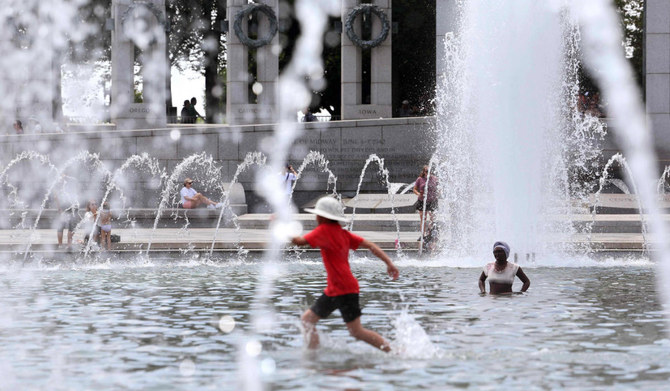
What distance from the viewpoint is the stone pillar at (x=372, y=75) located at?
138 feet

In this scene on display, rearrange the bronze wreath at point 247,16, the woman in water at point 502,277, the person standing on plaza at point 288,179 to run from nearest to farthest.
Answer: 1. the woman in water at point 502,277
2. the person standing on plaza at point 288,179
3. the bronze wreath at point 247,16

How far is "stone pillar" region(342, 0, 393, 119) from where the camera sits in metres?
42.0

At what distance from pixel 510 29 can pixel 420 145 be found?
13.0m

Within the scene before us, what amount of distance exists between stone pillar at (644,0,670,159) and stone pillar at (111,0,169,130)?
16287 mm

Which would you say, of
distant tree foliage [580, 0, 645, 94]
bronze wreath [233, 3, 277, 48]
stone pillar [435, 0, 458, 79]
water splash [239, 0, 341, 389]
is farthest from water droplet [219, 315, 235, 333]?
distant tree foliage [580, 0, 645, 94]

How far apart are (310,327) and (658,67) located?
100ft

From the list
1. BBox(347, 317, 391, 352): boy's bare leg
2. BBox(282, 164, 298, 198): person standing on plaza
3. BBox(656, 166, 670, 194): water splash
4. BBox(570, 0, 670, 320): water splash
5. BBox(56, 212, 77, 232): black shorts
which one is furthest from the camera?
BBox(656, 166, 670, 194): water splash

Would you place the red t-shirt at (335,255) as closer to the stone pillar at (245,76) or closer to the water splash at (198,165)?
the water splash at (198,165)

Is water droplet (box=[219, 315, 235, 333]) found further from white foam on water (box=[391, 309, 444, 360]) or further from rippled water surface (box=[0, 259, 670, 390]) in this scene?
white foam on water (box=[391, 309, 444, 360])

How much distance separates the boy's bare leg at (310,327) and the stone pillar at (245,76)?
103 ft

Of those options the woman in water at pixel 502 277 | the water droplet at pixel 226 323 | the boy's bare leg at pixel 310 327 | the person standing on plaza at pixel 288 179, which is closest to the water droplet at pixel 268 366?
the boy's bare leg at pixel 310 327

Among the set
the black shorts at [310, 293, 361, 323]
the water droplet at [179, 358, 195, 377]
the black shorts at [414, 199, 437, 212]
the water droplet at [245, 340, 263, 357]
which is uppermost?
the black shorts at [414, 199, 437, 212]

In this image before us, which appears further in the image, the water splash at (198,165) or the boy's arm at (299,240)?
the water splash at (198,165)

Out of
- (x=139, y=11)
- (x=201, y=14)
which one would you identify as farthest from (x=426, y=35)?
(x=139, y=11)
